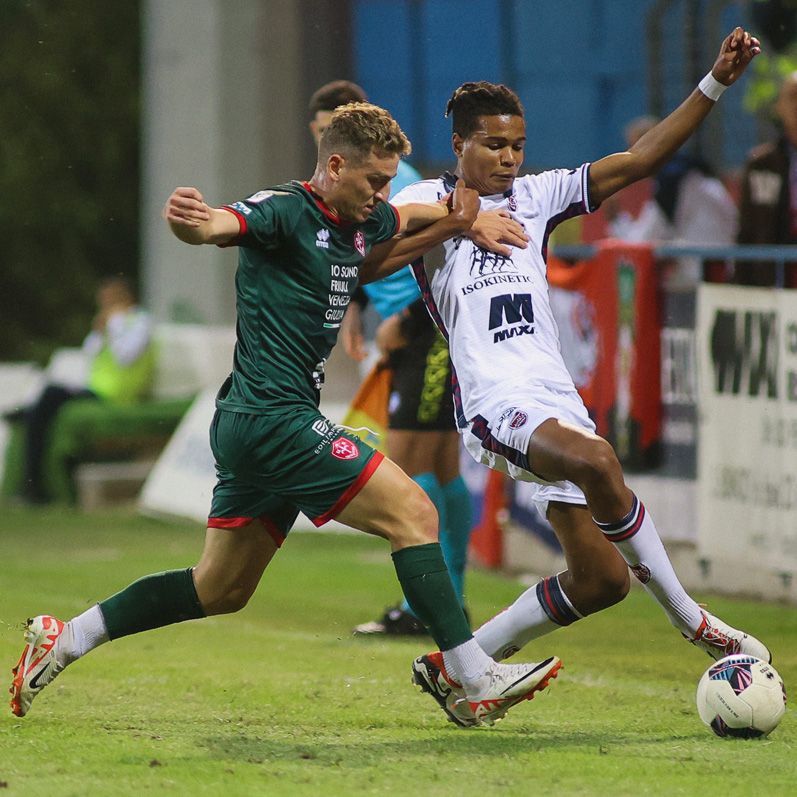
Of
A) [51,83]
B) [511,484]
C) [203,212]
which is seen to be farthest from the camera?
[51,83]

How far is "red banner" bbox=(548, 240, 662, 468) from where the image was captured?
9.79 metres

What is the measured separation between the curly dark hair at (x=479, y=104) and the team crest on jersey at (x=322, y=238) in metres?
0.95

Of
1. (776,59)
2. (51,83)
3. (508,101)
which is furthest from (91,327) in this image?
(508,101)

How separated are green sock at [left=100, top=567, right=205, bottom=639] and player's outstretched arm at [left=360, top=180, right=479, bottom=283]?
119cm

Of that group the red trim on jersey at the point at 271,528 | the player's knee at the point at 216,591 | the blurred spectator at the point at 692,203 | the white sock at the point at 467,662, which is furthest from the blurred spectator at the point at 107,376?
the white sock at the point at 467,662

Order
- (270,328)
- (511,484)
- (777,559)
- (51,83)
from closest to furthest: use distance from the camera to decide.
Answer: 1. (270,328)
2. (777,559)
3. (511,484)
4. (51,83)

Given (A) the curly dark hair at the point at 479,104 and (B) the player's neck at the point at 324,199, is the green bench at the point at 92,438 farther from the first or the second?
(B) the player's neck at the point at 324,199

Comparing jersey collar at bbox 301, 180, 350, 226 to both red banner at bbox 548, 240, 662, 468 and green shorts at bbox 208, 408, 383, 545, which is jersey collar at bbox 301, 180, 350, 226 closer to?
green shorts at bbox 208, 408, 383, 545

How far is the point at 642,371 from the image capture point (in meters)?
9.78

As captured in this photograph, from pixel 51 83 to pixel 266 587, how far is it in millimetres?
15171

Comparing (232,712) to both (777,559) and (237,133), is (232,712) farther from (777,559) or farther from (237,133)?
(237,133)

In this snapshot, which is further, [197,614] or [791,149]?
[791,149]

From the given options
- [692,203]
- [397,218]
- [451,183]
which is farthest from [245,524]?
[692,203]

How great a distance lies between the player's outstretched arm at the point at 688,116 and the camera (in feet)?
19.7
